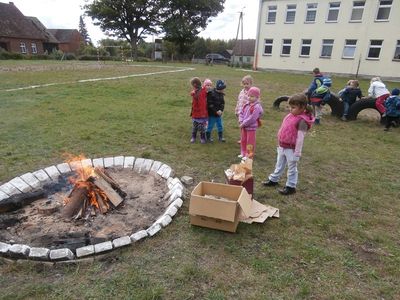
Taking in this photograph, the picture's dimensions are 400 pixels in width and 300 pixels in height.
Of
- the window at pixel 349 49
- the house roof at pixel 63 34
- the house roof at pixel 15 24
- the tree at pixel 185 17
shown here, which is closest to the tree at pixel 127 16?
the tree at pixel 185 17

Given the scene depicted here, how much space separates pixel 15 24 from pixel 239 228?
5303cm

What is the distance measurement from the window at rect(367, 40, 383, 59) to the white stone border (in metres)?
25.7

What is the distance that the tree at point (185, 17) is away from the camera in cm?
4469

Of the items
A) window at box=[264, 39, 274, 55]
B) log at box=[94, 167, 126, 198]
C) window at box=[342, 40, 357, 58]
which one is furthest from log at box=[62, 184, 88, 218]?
window at box=[264, 39, 274, 55]

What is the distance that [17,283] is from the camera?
2900mm

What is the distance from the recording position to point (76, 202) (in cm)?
399

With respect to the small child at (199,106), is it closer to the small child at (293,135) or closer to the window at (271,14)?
the small child at (293,135)

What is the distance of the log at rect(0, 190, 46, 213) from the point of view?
4.01m

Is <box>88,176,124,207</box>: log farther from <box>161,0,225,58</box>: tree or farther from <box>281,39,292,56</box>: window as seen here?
<box>161,0,225,58</box>: tree

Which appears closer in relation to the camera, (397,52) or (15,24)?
(397,52)

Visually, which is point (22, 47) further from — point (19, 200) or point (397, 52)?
point (19, 200)

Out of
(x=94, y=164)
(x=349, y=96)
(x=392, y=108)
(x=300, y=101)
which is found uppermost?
(x=300, y=101)

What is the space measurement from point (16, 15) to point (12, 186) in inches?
2067

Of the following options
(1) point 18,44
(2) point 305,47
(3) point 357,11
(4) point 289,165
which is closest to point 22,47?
(1) point 18,44
